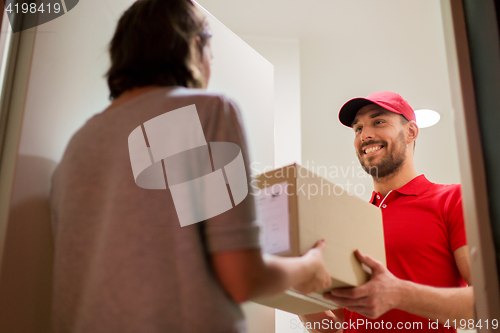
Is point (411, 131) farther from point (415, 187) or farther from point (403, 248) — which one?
point (403, 248)

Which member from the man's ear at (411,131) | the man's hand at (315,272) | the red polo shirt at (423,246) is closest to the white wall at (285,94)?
the man's ear at (411,131)

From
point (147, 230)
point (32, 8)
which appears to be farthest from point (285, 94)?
point (147, 230)

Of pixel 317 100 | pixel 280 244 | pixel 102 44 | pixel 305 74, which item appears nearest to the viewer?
pixel 280 244

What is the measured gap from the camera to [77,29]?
31.6 inches

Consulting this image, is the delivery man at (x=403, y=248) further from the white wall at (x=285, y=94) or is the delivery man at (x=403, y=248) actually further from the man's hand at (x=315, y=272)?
the white wall at (x=285, y=94)

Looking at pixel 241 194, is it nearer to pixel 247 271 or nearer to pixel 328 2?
pixel 247 271

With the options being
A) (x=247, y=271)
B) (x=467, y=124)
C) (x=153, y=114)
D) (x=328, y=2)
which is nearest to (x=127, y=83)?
(x=153, y=114)

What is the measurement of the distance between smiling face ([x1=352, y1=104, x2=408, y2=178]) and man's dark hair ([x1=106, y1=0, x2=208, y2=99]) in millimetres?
960

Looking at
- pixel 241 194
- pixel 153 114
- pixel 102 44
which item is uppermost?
pixel 102 44

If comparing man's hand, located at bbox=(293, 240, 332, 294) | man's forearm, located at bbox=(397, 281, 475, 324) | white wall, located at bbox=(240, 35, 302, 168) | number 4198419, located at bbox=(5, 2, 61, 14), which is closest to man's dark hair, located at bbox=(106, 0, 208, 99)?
number 4198419, located at bbox=(5, 2, 61, 14)

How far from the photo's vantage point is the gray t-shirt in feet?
1.67

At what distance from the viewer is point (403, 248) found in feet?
3.75

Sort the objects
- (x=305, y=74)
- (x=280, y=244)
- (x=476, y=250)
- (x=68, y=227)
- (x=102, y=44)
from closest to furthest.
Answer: (x=476, y=250) < (x=68, y=227) < (x=280, y=244) < (x=102, y=44) < (x=305, y=74)

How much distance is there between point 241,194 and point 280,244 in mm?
220
